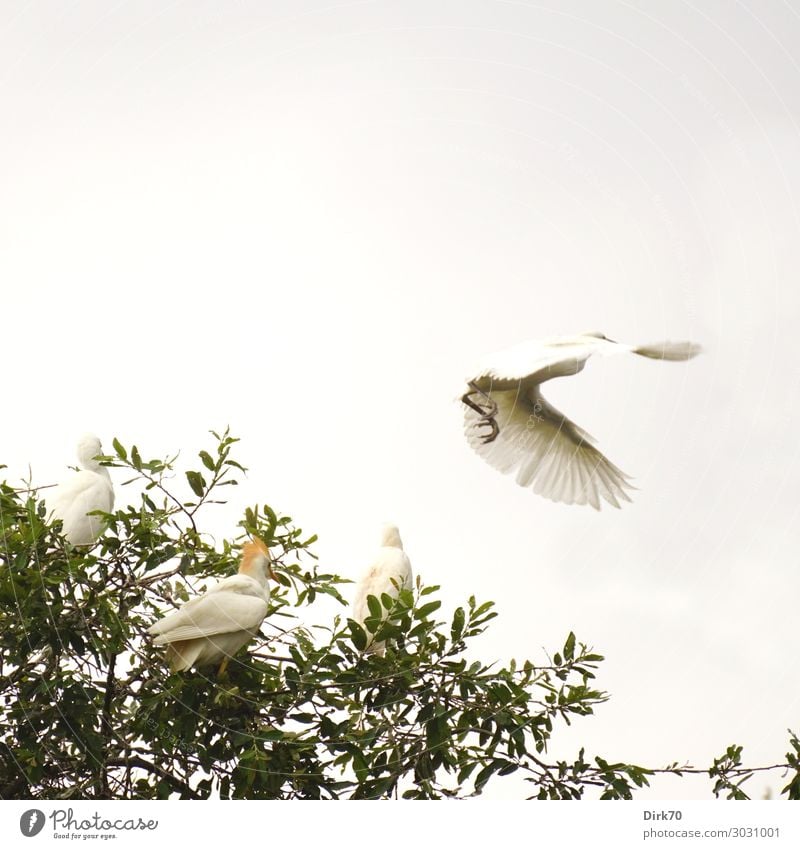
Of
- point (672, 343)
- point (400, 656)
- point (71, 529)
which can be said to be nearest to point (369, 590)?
point (400, 656)

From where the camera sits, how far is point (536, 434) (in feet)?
6.63

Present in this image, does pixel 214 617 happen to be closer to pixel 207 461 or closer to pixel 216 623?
pixel 216 623

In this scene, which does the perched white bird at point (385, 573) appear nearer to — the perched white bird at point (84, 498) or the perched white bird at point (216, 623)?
the perched white bird at point (216, 623)

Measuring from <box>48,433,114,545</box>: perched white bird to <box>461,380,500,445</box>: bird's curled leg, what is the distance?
2.07 ft

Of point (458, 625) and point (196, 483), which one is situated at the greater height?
point (196, 483)

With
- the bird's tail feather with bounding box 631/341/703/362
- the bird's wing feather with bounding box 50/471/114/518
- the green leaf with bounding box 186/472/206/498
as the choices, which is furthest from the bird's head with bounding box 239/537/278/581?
the bird's tail feather with bounding box 631/341/703/362

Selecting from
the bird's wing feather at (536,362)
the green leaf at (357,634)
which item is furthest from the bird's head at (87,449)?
the bird's wing feather at (536,362)

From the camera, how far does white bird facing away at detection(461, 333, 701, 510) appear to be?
73.4 inches

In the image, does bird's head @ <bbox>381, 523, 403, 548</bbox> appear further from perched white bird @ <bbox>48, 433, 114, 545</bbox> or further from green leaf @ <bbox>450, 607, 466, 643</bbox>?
perched white bird @ <bbox>48, 433, 114, 545</bbox>

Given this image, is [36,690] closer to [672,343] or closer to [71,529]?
[71,529]

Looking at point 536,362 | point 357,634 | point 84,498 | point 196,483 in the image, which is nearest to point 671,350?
point 536,362

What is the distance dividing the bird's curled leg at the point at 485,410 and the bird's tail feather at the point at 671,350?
0.88ft

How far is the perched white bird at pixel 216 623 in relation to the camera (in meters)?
1.63

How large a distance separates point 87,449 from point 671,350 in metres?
1.01
